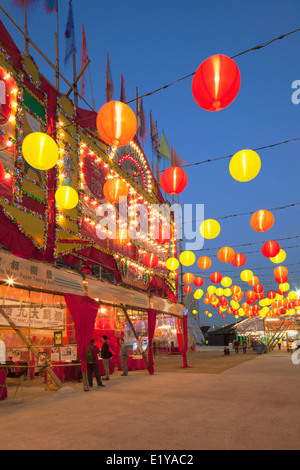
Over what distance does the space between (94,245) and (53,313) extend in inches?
120

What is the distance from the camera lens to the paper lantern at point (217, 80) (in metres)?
5.25

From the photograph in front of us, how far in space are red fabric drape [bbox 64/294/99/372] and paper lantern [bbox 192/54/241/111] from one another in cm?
632

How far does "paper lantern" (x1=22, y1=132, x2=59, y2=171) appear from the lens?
705cm

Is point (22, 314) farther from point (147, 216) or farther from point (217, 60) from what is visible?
point (217, 60)

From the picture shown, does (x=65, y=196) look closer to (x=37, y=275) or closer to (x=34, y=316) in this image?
(x=37, y=275)

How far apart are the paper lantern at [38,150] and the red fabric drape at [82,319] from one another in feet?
12.6

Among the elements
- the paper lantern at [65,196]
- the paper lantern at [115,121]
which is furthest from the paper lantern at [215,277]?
the paper lantern at [115,121]

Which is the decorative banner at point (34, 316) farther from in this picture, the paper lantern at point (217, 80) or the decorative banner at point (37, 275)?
the paper lantern at point (217, 80)

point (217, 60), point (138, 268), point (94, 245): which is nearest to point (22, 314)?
point (94, 245)

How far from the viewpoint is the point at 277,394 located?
27.1ft

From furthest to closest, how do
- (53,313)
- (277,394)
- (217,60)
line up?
(53,313)
(277,394)
(217,60)

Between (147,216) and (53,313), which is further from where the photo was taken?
(147,216)

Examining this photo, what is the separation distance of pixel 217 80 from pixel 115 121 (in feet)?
6.42

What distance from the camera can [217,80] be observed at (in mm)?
5258
